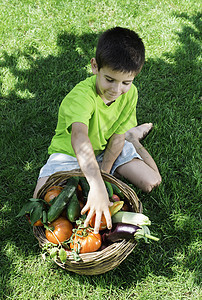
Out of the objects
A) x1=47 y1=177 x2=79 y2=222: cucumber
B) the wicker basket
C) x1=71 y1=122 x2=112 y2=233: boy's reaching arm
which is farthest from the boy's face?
x1=47 y1=177 x2=79 y2=222: cucumber

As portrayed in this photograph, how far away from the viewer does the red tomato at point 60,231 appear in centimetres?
203

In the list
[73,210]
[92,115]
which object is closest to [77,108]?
[92,115]

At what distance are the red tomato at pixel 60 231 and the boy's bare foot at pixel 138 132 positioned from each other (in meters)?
1.35

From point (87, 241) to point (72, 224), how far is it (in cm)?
28

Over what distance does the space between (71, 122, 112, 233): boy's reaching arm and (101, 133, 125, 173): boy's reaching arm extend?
74 centimetres

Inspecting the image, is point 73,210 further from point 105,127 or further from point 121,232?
point 105,127

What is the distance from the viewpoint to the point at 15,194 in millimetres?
2742

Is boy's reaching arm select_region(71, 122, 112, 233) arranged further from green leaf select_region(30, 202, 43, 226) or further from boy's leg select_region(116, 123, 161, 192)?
boy's leg select_region(116, 123, 161, 192)

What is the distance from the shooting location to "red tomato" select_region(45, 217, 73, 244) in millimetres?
2033

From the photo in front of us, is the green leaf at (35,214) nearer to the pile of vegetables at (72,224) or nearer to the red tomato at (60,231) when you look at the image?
the pile of vegetables at (72,224)

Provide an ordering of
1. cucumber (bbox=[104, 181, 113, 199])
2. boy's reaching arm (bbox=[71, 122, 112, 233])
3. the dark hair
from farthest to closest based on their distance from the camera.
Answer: cucumber (bbox=[104, 181, 113, 199]) → the dark hair → boy's reaching arm (bbox=[71, 122, 112, 233])

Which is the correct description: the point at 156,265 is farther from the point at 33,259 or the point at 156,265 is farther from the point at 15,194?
the point at 15,194

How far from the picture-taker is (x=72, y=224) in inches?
87.1

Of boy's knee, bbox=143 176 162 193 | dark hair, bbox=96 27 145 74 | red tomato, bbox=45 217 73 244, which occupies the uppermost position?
dark hair, bbox=96 27 145 74
